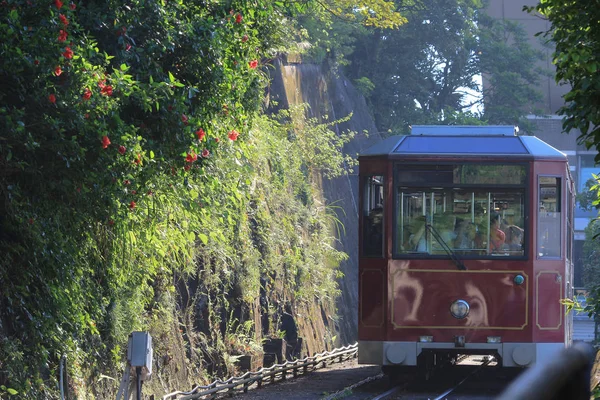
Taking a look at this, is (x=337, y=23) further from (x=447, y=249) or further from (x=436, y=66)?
(x=447, y=249)

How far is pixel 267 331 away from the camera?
17172 mm

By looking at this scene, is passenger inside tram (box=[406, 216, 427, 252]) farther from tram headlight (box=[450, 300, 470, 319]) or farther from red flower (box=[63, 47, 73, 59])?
red flower (box=[63, 47, 73, 59])

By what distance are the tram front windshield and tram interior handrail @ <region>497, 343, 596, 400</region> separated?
10817 mm

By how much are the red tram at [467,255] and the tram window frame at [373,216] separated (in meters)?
0.05

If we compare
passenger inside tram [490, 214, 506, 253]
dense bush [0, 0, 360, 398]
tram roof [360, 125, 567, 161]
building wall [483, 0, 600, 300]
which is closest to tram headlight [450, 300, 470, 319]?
passenger inside tram [490, 214, 506, 253]

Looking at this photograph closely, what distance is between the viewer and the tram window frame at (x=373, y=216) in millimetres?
12844

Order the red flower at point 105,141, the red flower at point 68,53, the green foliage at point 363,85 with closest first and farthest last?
the red flower at point 68,53 < the red flower at point 105,141 < the green foliage at point 363,85

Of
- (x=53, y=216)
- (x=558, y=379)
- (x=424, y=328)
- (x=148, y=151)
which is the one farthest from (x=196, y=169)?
(x=558, y=379)

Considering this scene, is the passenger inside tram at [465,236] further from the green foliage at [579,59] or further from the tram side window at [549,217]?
the green foliage at [579,59]

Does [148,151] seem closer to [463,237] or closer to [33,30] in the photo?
[33,30]

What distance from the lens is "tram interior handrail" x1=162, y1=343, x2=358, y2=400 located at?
11.1 m

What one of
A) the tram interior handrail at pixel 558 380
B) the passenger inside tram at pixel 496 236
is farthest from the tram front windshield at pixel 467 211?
the tram interior handrail at pixel 558 380

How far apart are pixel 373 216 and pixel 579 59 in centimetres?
731

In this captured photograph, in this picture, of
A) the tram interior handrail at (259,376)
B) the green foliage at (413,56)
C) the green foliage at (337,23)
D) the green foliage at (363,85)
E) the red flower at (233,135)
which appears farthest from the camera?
the green foliage at (413,56)
